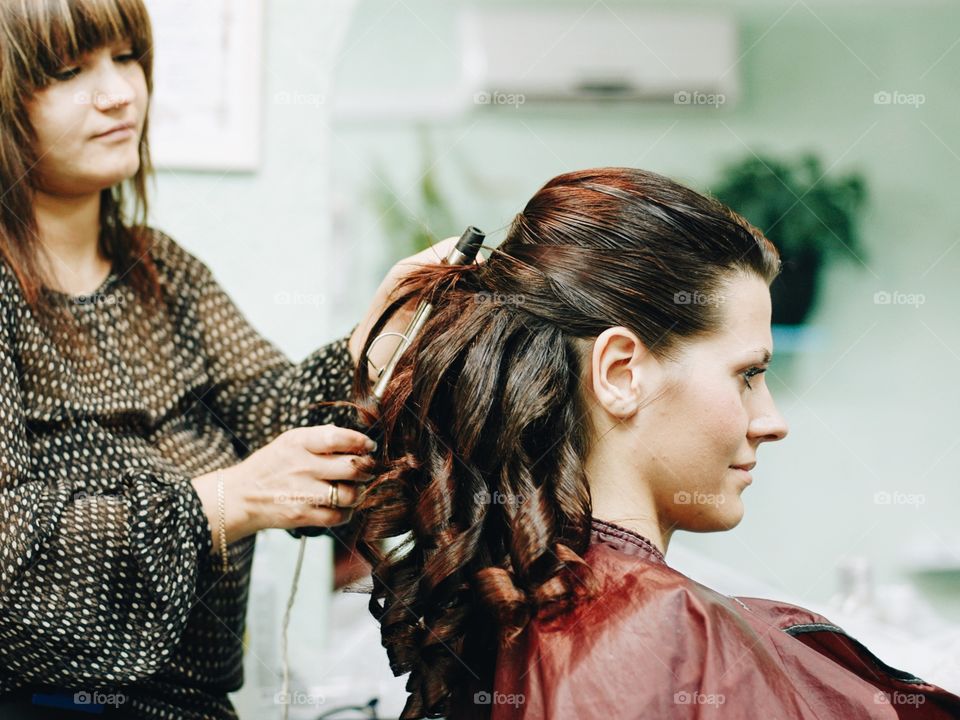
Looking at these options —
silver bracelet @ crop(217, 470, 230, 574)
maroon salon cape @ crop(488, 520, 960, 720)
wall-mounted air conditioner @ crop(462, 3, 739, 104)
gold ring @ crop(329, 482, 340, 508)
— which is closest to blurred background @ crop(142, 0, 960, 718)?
wall-mounted air conditioner @ crop(462, 3, 739, 104)

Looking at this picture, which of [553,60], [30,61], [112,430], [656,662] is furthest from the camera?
[553,60]

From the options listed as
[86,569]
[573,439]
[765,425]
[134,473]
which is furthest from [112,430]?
[765,425]

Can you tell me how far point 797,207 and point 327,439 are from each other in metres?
1.75

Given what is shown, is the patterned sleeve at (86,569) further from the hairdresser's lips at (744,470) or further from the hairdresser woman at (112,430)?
the hairdresser's lips at (744,470)

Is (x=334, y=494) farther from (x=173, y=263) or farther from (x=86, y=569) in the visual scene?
(x=173, y=263)

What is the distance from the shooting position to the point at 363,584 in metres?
1.49

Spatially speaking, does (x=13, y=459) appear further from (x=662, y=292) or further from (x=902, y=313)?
(x=902, y=313)

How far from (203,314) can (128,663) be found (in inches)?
26.4

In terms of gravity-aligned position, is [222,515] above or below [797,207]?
below

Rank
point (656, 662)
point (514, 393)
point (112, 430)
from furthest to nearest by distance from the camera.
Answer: point (112, 430), point (514, 393), point (656, 662)

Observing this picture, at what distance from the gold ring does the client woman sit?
0.07m

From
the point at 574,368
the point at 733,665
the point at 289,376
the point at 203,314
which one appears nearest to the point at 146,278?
the point at 203,314

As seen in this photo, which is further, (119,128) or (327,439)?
(119,128)

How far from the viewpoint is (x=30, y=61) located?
1.44 metres
